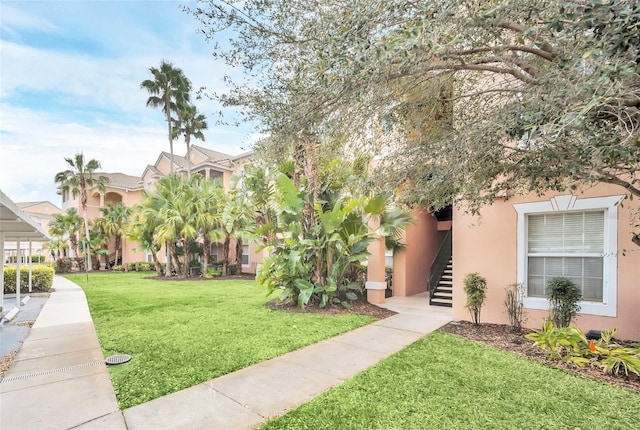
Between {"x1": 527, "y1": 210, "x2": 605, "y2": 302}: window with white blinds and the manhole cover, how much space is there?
27.1ft

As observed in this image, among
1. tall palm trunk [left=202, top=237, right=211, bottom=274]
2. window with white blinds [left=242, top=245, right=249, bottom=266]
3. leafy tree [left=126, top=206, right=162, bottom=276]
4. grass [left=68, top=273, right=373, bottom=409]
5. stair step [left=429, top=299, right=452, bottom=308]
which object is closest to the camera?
grass [left=68, top=273, right=373, bottom=409]

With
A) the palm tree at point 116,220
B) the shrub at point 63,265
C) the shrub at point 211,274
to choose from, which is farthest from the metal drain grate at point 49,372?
the shrub at point 63,265

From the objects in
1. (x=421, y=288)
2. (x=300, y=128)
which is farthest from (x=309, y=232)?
(x=421, y=288)

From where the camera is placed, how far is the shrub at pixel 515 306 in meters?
7.46

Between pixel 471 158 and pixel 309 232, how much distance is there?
5387 millimetres

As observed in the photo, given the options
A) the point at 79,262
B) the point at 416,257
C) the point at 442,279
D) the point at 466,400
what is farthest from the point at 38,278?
the point at 466,400

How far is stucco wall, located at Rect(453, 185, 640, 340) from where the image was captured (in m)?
6.29

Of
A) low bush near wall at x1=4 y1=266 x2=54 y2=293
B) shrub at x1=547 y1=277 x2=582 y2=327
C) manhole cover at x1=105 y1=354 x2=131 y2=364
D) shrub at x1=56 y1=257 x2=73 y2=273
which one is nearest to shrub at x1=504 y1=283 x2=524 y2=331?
shrub at x1=547 y1=277 x2=582 y2=327

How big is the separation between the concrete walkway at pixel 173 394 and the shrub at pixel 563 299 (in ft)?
8.71

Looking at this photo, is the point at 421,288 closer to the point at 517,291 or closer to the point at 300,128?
the point at 517,291

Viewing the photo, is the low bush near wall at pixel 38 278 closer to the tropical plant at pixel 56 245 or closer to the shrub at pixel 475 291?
the tropical plant at pixel 56 245

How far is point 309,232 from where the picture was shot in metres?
9.64

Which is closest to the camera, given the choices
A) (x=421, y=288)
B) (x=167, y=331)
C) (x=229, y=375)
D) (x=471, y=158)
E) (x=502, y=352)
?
(x=229, y=375)

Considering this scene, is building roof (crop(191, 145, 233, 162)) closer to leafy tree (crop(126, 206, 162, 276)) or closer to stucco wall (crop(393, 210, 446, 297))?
leafy tree (crop(126, 206, 162, 276))
